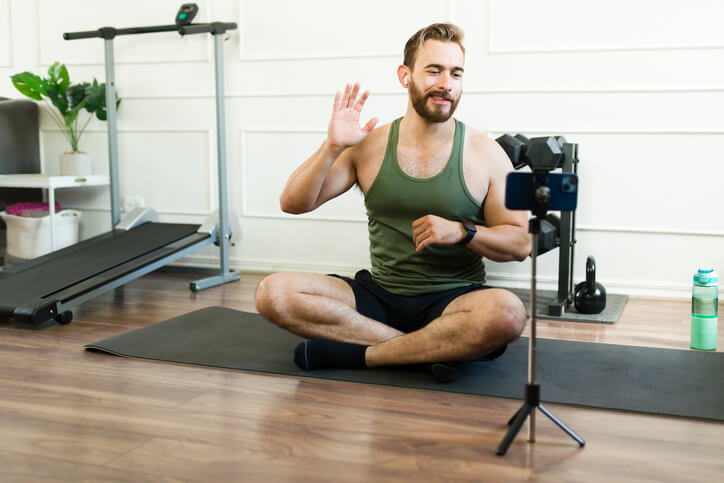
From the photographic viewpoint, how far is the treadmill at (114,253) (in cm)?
280

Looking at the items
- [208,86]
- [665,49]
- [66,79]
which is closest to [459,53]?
[665,49]

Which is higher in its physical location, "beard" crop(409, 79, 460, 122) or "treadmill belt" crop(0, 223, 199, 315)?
"beard" crop(409, 79, 460, 122)

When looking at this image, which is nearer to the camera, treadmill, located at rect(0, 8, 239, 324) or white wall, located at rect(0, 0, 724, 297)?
treadmill, located at rect(0, 8, 239, 324)

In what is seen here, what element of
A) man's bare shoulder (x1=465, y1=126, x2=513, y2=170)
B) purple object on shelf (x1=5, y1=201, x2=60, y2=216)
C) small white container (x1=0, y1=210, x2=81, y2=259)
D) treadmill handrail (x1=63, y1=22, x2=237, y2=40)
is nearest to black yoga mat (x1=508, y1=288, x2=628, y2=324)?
man's bare shoulder (x1=465, y1=126, x2=513, y2=170)

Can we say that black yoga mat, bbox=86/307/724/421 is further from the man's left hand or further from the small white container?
the small white container

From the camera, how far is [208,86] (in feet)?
13.2

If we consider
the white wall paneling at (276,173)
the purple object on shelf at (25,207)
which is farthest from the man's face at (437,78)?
the purple object on shelf at (25,207)

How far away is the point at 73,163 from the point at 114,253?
986 mm

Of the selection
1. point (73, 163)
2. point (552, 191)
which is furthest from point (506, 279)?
point (73, 163)

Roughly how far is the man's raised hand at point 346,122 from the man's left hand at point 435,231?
301mm

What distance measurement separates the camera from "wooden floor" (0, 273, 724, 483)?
4.76 feet

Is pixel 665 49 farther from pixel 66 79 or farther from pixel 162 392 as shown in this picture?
pixel 66 79

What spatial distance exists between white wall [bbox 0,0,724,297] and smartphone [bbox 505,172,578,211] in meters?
2.10

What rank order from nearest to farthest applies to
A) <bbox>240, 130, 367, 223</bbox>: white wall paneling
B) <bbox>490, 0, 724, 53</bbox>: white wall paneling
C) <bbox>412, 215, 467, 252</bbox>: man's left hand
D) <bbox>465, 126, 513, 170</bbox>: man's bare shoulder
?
<bbox>412, 215, 467, 252</bbox>: man's left hand, <bbox>465, 126, 513, 170</bbox>: man's bare shoulder, <bbox>490, 0, 724, 53</bbox>: white wall paneling, <bbox>240, 130, 367, 223</bbox>: white wall paneling
